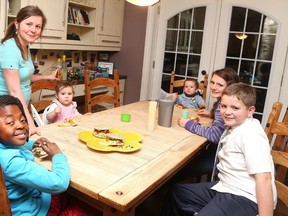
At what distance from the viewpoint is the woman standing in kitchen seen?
5.74 feet

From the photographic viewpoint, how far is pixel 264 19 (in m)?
3.15

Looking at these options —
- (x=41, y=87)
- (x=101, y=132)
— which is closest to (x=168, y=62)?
(x=41, y=87)

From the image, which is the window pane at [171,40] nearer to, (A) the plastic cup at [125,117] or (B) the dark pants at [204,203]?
(A) the plastic cup at [125,117]

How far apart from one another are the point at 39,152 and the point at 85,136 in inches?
11.3

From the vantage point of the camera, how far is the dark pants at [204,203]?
1.29 meters

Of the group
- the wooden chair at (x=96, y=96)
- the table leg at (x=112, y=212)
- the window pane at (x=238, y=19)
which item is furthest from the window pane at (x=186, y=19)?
the table leg at (x=112, y=212)

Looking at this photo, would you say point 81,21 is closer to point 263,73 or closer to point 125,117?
point 125,117

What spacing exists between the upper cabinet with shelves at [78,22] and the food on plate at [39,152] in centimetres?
162

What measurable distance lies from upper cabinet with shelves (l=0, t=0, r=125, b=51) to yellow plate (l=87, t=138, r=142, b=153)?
5.40ft

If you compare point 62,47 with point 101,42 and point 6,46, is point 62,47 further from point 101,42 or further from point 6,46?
point 6,46

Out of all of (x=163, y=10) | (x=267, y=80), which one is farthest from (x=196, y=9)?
(x=267, y=80)

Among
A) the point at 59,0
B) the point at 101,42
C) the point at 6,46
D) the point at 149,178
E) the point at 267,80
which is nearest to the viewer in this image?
the point at 149,178

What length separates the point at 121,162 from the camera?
1.29m

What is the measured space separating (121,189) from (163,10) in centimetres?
306
